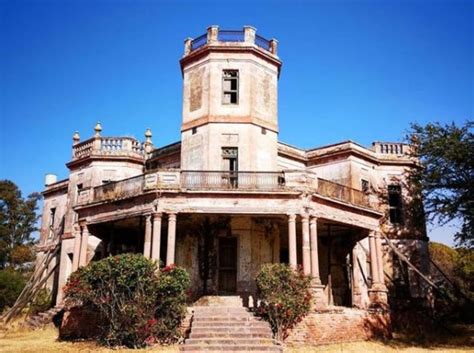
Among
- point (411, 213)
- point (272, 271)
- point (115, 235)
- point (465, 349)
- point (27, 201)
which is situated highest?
point (27, 201)

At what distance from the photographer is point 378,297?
2023 cm

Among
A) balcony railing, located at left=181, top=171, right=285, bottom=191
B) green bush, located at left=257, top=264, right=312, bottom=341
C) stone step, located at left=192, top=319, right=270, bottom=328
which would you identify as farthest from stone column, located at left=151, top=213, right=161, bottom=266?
green bush, located at left=257, top=264, right=312, bottom=341

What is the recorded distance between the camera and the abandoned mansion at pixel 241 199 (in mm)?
18219

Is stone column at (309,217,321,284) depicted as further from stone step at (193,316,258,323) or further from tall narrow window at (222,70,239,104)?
tall narrow window at (222,70,239,104)

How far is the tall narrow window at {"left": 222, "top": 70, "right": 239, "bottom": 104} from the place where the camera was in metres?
21.9

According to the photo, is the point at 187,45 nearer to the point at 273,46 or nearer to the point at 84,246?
the point at 273,46

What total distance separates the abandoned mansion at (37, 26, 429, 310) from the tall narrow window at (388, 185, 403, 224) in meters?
0.06

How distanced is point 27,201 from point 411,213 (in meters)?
41.0

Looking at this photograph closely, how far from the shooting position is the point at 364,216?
2123cm

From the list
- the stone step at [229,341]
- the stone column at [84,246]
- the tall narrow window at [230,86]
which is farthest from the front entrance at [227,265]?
the tall narrow window at [230,86]

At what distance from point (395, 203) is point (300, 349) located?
1446 cm

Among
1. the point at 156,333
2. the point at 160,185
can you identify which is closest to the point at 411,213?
the point at 160,185

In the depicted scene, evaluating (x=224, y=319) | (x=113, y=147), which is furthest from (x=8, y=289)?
(x=224, y=319)

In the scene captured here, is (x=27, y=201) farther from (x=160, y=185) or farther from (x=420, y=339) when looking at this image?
(x=420, y=339)
